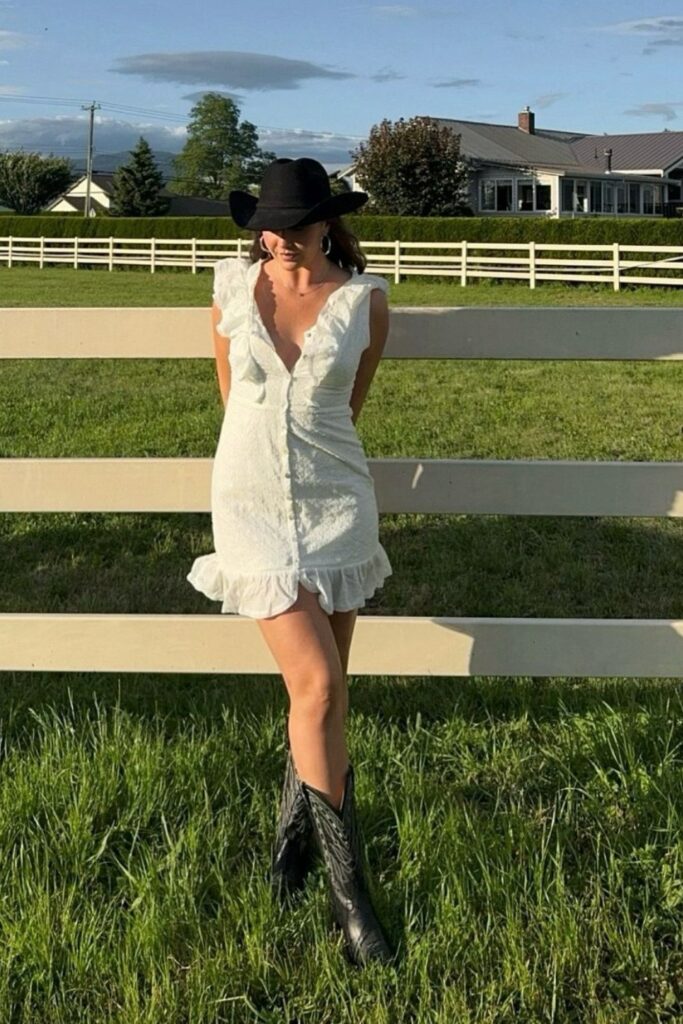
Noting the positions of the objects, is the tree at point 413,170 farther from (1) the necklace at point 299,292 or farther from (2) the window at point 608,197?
(1) the necklace at point 299,292

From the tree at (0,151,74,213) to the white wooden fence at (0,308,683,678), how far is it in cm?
9420

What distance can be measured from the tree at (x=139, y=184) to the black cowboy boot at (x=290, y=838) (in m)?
70.8

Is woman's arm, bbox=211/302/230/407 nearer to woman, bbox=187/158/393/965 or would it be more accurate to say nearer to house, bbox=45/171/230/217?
woman, bbox=187/158/393/965

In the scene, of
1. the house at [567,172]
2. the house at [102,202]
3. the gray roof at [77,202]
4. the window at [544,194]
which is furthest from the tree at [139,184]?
the window at [544,194]

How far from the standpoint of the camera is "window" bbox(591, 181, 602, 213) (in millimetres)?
60938

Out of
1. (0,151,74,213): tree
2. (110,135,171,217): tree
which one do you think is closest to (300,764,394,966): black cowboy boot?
(110,135,171,217): tree

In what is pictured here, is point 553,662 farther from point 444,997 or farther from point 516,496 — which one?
point 444,997

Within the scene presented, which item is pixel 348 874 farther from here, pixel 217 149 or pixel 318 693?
pixel 217 149

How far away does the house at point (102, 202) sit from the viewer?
289 feet

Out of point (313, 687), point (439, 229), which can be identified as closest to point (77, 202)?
point (439, 229)

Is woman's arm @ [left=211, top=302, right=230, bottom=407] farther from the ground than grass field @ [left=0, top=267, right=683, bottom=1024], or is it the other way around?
woman's arm @ [left=211, top=302, right=230, bottom=407]

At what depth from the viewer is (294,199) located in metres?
2.62

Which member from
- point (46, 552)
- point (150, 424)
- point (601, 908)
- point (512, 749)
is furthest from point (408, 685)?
point (150, 424)

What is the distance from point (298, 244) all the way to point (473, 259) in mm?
28102
